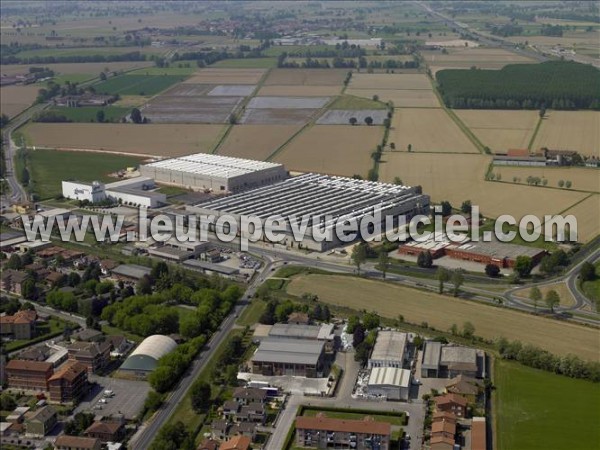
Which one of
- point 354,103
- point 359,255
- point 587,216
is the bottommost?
point 587,216

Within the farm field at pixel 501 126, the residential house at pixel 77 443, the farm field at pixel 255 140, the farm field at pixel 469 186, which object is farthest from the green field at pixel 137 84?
the residential house at pixel 77 443

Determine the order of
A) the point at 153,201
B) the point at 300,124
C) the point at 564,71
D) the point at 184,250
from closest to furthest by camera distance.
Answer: the point at 184,250 → the point at 153,201 → the point at 300,124 → the point at 564,71

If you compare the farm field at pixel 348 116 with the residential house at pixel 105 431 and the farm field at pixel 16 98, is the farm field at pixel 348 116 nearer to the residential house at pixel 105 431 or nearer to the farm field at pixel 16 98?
the farm field at pixel 16 98

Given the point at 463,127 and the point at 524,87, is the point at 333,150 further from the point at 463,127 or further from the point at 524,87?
the point at 524,87

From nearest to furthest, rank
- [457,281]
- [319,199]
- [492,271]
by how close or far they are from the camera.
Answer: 1. [457,281]
2. [492,271]
3. [319,199]

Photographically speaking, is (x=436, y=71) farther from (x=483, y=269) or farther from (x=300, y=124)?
(x=483, y=269)

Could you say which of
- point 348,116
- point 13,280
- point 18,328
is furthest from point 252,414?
point 348,116

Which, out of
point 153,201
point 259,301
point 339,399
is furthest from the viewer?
point 153,201

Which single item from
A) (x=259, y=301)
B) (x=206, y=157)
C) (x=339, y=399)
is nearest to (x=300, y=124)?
(x=206, y=157)
